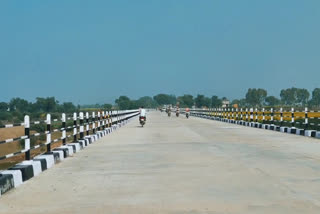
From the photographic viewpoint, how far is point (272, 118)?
3350 centimetres

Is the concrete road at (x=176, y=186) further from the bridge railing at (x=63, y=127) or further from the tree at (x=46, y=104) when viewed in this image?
the tree at (x=46, y=104)

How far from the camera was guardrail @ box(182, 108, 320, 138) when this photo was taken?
28.2 meters

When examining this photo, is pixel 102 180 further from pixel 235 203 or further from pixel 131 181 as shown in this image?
pixel 235 203

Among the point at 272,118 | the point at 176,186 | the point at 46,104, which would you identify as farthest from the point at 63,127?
the point at 46,104

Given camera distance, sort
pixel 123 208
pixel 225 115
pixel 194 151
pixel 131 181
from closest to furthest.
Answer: pixel 123 208 < pixel 131 181 < pixel 194 151 < pixel 225 115

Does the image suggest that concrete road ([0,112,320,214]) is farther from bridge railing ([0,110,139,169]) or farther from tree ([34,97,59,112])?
tree ([34,97,59,112])

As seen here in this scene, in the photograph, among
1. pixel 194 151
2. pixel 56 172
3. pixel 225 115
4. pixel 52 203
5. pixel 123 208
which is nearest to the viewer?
pixel 123 208

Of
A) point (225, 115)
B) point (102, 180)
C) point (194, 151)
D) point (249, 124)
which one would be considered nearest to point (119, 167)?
point (102, 180)

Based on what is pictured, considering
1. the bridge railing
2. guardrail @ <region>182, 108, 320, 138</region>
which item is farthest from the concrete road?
guardrail @ <region>182, 108, 320, 138</region>

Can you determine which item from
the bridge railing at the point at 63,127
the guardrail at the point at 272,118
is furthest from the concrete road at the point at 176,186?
the guardrail at the point at 272,118

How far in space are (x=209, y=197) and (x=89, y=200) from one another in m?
1.89

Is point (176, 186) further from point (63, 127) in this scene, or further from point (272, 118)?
point (272, 118)

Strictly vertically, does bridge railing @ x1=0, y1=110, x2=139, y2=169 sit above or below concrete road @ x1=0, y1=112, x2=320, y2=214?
above

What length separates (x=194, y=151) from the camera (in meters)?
17.3
